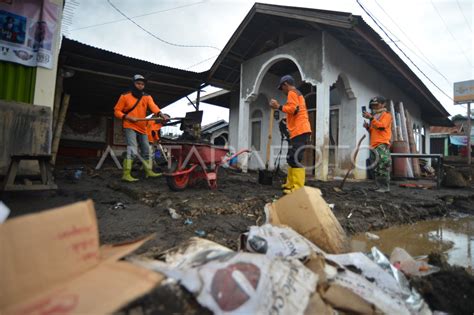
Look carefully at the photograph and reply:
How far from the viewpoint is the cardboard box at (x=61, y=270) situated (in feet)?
2.50

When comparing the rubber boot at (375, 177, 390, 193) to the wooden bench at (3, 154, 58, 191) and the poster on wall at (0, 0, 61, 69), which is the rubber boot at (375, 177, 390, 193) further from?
the poster on wall at (0, 0, 61, 69)

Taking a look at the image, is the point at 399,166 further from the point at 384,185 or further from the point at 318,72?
the point at 318,72

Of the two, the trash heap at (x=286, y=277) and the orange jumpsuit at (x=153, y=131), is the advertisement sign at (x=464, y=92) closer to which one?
the orange jumpsuit at (x=153, y=131)

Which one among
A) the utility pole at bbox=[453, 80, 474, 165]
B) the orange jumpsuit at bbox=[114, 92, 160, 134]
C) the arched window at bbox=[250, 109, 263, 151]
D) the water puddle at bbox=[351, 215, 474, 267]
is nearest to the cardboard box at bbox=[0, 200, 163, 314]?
the water puddle at bbox=[351, 215, 474, 267]

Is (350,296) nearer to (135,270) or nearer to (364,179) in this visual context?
(135,270)

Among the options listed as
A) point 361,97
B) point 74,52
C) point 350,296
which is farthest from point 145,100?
point 361,97

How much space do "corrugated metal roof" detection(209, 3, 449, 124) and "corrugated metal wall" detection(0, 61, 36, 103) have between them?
506 centimetres

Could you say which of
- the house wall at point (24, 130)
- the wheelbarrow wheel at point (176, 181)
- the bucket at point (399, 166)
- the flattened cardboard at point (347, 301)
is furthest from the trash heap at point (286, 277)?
the bucket at point (399, 166)

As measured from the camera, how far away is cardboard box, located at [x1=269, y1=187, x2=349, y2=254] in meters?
1.72

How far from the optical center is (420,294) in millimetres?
1356

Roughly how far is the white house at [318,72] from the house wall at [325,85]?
0.9 inches

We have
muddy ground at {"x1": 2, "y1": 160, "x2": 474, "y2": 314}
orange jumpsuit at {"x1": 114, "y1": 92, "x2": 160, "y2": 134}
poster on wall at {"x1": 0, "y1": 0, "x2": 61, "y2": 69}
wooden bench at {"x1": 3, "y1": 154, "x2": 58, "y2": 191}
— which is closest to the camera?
muddy ground at {"x1": 2, "y1": 160, "x2": 474, "y2": 314}

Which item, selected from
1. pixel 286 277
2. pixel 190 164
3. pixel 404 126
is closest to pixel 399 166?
pixel 404 126

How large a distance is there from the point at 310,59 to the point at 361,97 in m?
2.24
